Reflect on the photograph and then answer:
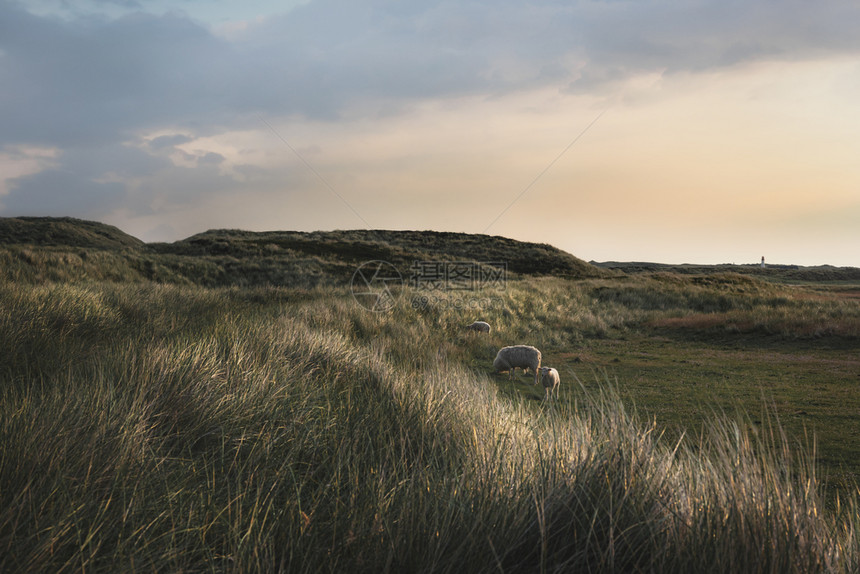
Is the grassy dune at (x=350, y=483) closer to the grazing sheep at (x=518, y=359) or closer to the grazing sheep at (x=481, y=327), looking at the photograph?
the grazing sheep at (x=518, y=359)

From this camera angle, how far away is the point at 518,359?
10.8m

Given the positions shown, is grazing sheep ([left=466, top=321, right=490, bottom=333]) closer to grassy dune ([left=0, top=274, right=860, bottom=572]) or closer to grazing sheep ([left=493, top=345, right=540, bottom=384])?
grazing sheep ([left=493, top=345, right=540, bottom=384])

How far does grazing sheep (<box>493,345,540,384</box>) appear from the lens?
10609mm

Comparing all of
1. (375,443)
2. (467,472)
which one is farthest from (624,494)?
(375,443)

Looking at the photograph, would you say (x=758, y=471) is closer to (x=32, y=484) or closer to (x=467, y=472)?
(x=467, y=472)

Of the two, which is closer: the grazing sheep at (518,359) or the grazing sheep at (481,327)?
the grazing sheep at (518,359)

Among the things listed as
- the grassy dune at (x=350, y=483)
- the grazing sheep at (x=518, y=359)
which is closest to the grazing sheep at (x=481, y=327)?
the grazing sheep at (x=518, y=359)

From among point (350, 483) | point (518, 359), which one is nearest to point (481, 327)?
point (518, 359)

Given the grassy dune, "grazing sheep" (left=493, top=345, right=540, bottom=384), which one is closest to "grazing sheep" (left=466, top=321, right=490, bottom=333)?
"grazing sheep" (left=493, top=345, right=540, bottom=384)

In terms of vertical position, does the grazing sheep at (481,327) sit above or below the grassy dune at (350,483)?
below

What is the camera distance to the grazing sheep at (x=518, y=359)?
34.8ft

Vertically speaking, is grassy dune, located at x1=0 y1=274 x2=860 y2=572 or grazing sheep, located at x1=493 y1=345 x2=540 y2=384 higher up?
grassy dune, located at x1=0 y1=274 x2=860 y2=572

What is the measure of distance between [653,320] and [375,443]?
21100mm

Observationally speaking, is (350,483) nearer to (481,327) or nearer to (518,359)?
(518,359)
